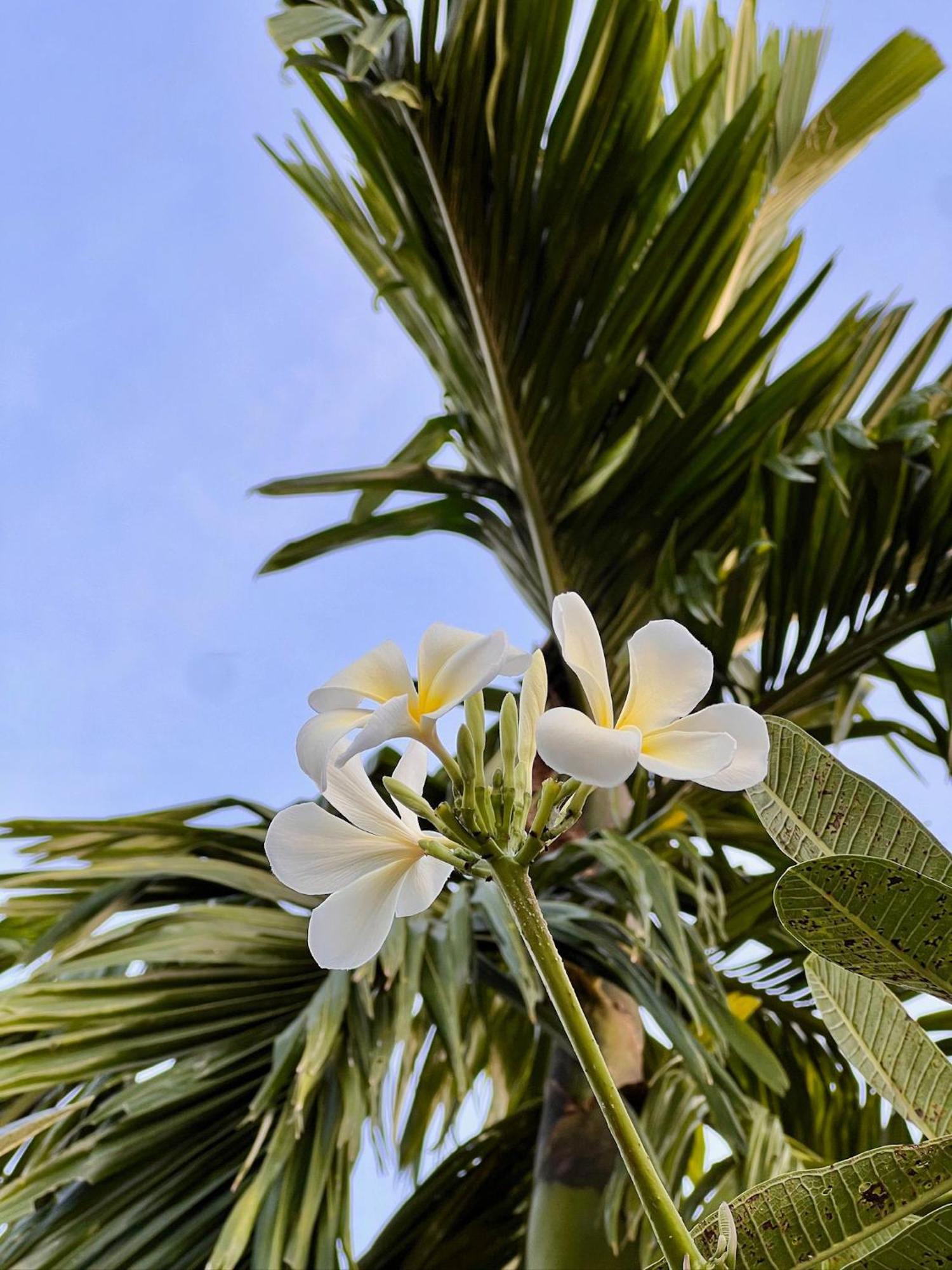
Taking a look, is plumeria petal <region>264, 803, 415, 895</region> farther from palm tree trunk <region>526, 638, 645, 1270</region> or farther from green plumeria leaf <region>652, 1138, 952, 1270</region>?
palm tree trunk <region>526, 638, 645, 1270</region>

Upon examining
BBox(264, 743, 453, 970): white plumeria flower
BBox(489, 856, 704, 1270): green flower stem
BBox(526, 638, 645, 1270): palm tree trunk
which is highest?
BBox(264, 743, 453, 970): white plumeria flower

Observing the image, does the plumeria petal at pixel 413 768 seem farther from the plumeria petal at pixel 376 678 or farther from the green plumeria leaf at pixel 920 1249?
the green plumeria leaf at pixel 920 1249

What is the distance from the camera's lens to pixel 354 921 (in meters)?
0.23

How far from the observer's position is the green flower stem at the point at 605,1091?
0.16 metres

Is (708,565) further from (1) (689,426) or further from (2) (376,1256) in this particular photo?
(2) (376,1256)

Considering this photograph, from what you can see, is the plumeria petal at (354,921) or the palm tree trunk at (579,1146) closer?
the plumeria petal at (354,921)

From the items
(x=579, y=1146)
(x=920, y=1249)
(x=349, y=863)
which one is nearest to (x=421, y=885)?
(x=349, y=863)

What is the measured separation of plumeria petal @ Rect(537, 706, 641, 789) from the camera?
181 mm

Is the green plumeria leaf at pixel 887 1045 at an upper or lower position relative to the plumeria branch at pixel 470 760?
lower

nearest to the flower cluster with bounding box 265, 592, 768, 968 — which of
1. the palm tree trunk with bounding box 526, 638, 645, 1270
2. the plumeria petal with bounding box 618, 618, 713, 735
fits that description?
the plumeria petal with bounding box 618, 618, 713, 735

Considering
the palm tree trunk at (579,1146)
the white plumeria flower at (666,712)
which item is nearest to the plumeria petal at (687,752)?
the white plumeria flower at (666,712)

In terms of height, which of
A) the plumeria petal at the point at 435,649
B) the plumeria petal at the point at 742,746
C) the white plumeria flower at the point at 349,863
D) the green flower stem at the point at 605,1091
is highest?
the plumeria petal at the point at 435,649

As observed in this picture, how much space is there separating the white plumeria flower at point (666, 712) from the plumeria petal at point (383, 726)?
0.03m

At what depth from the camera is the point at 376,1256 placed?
3.19 feet
